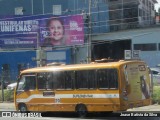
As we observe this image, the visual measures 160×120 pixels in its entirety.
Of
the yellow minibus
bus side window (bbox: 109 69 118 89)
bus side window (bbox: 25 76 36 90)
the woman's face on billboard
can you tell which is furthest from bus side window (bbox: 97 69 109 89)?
the woman's face on billboard

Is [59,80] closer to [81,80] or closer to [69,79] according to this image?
[69,79]

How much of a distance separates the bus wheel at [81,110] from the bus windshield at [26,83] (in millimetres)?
3063

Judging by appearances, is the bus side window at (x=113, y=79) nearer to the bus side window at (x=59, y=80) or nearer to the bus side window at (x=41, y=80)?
the bus side window at (x=59, y=80)

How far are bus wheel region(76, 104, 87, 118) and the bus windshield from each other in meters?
3.06

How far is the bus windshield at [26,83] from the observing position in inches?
883

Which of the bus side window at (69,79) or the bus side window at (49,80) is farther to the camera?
the bus side window at (49,80)

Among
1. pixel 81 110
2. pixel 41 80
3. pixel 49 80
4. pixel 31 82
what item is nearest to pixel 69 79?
pixel 49 80

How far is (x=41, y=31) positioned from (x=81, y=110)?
32995mm

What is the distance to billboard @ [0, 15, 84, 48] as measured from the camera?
51450mm

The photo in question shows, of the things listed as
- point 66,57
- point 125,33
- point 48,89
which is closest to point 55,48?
point 66,57

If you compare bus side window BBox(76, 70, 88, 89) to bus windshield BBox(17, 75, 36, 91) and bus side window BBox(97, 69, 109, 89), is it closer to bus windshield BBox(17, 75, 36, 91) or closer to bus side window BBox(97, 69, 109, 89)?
bus side window BBox(97, 69, 109, 89)

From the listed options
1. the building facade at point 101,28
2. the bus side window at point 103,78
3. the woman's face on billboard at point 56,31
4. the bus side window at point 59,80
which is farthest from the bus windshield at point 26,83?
the woman's face on billboard at point 56,31

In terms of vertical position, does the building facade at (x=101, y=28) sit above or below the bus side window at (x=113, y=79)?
above

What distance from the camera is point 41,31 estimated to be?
52.4m
